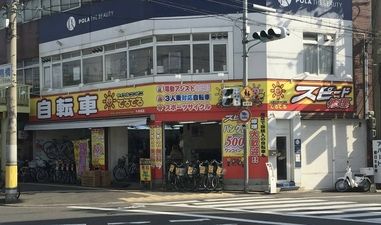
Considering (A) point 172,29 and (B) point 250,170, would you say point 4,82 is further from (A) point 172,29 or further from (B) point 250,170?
(B) point 250,170

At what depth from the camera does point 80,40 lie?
2841cm

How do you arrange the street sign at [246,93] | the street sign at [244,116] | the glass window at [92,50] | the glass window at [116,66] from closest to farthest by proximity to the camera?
the street sign at [244,116] < the street sign at [246,93] < the glass window at [116,66] < the glass window at [92,50]

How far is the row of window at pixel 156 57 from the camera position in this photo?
24656mm

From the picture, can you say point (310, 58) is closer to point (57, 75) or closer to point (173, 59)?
point (173, 59)

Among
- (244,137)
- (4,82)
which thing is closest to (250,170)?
(244,137)

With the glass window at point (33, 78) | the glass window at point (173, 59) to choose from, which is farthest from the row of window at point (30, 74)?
the glass window at point (173, 59)

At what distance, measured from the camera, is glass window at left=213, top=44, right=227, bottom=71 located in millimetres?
24562

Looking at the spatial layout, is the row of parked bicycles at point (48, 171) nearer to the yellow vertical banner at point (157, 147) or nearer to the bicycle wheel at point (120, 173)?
the bicycle wheel at point (120, 173)

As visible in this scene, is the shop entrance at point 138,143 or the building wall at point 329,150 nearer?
the building wall at point 329,150

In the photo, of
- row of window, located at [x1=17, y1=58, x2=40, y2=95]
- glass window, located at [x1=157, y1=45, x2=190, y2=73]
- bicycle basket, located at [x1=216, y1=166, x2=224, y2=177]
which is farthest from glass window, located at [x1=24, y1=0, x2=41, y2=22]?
bicycle basket, located at [x1=216, y1=166, x2=224, y2=177]

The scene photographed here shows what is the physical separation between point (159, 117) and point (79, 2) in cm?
876

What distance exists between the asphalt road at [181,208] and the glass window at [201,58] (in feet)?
18.5

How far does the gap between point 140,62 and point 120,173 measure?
5.53 meters

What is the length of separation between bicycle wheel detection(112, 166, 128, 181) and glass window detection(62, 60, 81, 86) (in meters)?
5.13
